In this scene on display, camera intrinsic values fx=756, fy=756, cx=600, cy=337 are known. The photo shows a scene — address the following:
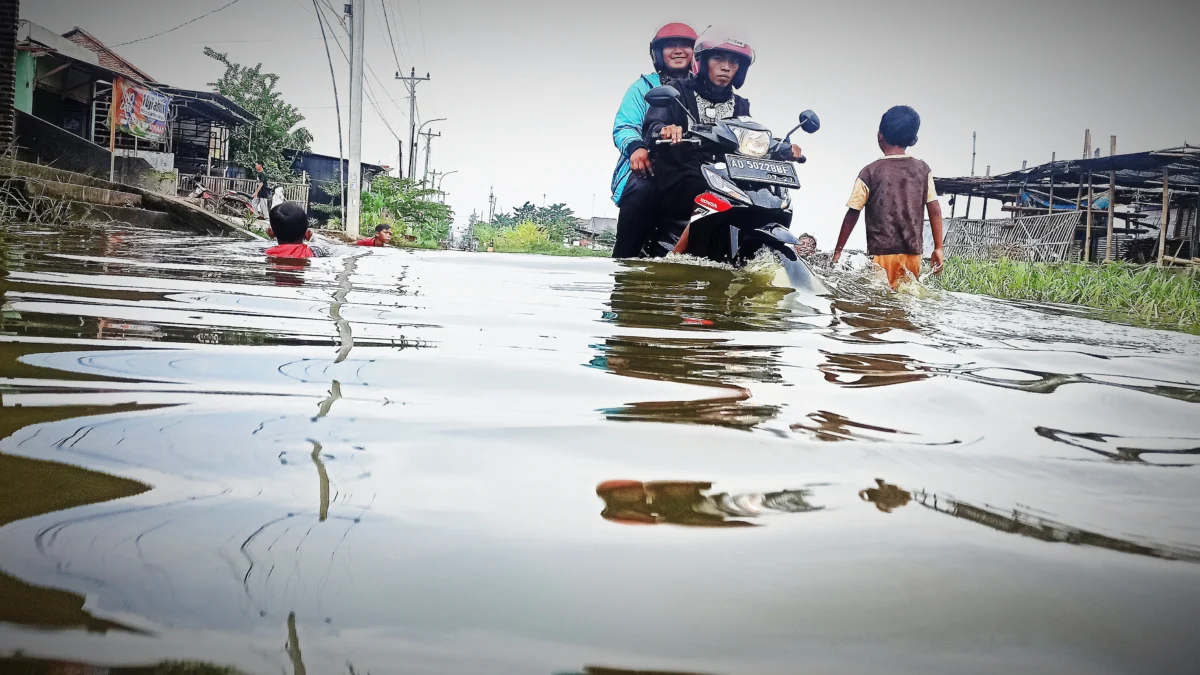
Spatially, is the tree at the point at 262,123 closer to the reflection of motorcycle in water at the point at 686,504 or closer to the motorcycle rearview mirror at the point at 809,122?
the motorcycle rearview mirror at the point at 809,122

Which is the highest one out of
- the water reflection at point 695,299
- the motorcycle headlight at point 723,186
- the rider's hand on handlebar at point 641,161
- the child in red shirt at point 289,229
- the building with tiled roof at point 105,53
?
the building with tiled roof at point 105,53

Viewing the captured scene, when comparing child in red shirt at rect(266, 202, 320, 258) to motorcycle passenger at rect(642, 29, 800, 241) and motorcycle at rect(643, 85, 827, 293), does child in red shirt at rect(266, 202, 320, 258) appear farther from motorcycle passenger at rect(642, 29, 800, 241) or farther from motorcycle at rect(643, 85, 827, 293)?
motorcycle passenger at rect(642, 29, 800, 241)

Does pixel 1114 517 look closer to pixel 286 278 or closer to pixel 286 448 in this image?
pixel 286 448

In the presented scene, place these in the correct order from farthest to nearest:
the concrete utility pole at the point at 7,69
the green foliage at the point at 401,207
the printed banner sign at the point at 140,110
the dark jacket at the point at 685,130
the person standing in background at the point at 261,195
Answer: the green foliage at the point at 401,207
the person standing in background at the point at 261,195
the printed banner sign at the point at 140,110
the concrete utility pole at the point at 7,69
the dark jacket at the point at 685,130

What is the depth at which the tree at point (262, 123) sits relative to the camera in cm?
1930

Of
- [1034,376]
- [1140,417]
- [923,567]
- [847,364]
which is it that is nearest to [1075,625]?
[923,567]

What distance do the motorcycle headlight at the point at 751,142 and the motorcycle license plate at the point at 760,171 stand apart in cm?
19

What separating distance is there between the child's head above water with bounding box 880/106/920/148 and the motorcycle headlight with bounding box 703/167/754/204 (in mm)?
1547

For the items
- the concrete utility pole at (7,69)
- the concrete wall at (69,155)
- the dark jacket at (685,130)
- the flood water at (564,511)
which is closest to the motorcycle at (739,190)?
the dark jacket at (685,130)

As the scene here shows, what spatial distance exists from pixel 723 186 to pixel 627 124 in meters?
1.95

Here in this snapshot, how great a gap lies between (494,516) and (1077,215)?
1187 centimetres

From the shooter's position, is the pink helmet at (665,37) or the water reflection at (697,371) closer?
the water reflection at (697,371)

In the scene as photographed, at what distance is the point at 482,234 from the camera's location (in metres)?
26.9

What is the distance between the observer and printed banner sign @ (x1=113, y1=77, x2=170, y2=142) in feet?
42.3
